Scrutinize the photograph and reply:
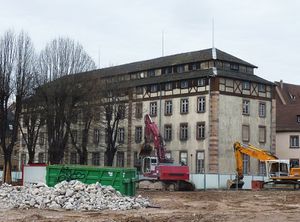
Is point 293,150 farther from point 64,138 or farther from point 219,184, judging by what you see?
point 64,138

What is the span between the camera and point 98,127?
64.4m

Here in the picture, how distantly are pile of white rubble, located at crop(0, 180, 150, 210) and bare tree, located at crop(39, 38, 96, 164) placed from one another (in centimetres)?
2357

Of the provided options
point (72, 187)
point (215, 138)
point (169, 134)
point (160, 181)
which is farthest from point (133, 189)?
point (169, 134)

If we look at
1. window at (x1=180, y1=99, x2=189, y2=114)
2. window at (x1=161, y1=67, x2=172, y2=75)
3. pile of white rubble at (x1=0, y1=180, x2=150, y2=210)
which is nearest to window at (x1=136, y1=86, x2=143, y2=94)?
window at (x1=161, y1=67, x2=172, y2=75)

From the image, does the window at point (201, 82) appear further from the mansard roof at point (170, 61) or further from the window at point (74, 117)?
the window at point (74, 117)

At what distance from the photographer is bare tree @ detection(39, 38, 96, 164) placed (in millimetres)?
52031

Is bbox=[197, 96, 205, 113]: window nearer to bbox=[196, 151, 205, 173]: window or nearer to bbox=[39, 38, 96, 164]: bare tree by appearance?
bbox=[196, 151, 205, 173]: window

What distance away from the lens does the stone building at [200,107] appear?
60.8 metres

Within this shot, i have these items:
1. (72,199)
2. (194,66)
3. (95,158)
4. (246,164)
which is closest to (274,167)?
(246,164)

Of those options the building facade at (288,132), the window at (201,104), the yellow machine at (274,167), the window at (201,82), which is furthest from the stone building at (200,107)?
the yellow machine at (274,167)

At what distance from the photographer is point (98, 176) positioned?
1275 inches

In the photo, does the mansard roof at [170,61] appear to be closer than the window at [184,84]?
No

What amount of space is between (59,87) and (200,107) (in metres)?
16.7

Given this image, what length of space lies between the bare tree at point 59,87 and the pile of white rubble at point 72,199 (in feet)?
77.3
